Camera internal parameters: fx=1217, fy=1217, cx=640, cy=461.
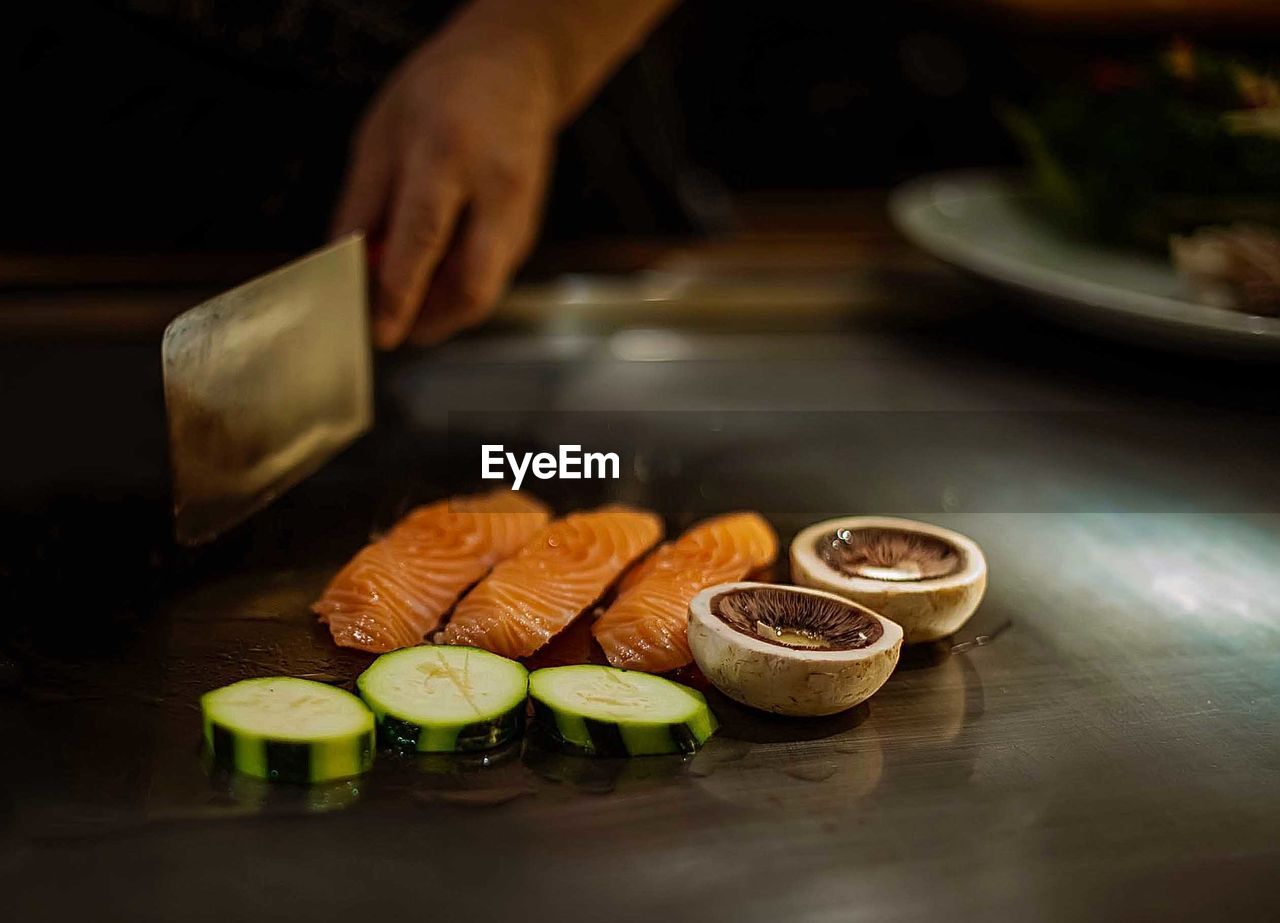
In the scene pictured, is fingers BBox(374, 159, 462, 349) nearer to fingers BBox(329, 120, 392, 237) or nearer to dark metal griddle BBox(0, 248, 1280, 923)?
fingers BBox(329, 120, 392, 237)

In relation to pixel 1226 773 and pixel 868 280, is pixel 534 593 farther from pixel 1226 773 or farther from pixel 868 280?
pixel 868 280

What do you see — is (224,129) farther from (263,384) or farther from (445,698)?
(445,698)

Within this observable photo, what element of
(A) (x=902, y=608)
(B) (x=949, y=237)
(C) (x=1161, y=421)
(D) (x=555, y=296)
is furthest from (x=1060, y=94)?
(A) (x=902, y=608)

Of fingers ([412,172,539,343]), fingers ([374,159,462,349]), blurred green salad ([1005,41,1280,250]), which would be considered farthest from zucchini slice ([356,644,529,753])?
blurred green salad ([1005,41,1280,250])

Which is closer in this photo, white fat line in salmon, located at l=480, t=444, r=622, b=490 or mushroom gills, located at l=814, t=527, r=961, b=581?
mushroom gills, located at l=814, t=527, r=961, b=581

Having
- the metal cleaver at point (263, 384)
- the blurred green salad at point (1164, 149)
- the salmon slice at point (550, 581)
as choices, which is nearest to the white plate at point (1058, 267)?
the blurred green salad at point (1164, 149)

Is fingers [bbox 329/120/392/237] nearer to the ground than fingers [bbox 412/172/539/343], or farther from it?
farther from it
